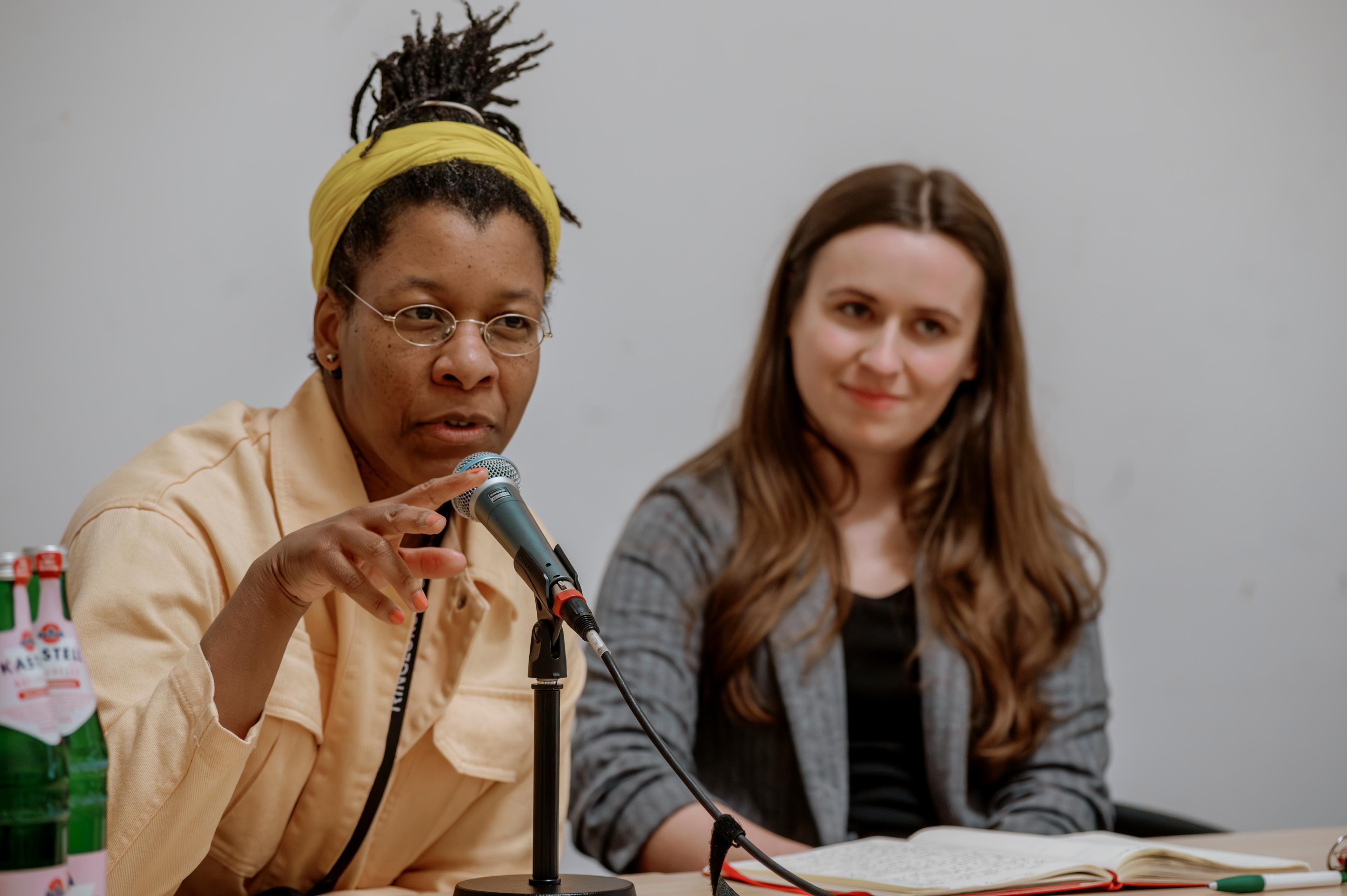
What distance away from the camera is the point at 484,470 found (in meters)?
0.91

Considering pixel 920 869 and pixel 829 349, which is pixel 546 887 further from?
pixel 829 349

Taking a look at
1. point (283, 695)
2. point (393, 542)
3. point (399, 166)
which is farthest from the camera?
point (399, 166)

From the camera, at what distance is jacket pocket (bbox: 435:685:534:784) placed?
1266mm

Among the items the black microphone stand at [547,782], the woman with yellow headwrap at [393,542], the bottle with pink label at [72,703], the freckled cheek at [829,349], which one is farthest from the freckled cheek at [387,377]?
the freckled cheek at [829,349]

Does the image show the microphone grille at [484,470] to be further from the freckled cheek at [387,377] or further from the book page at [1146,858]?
the book page at [1146,858]

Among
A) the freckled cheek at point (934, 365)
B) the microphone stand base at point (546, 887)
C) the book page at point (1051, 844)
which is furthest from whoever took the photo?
the freckled cheek at point (934, 365)

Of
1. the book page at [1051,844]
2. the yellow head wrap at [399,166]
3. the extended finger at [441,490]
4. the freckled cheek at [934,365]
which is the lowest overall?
the book page at [1051,844]

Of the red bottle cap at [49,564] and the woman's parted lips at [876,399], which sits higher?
the woman's parted lips at [876,399]

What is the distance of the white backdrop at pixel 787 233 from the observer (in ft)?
6.18

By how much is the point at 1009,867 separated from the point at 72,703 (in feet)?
2.86

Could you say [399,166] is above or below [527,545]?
above

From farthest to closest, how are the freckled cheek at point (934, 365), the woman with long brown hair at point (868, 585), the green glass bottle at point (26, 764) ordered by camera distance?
1. the freckled cheek at point (934, 365)
2. the woman with long brown hair at point (868, 585)
3. the green glass bottle at point (26, 764)

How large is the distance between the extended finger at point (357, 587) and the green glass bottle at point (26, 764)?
0.24 metres

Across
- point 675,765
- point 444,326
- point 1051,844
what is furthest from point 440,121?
point 1051,844
